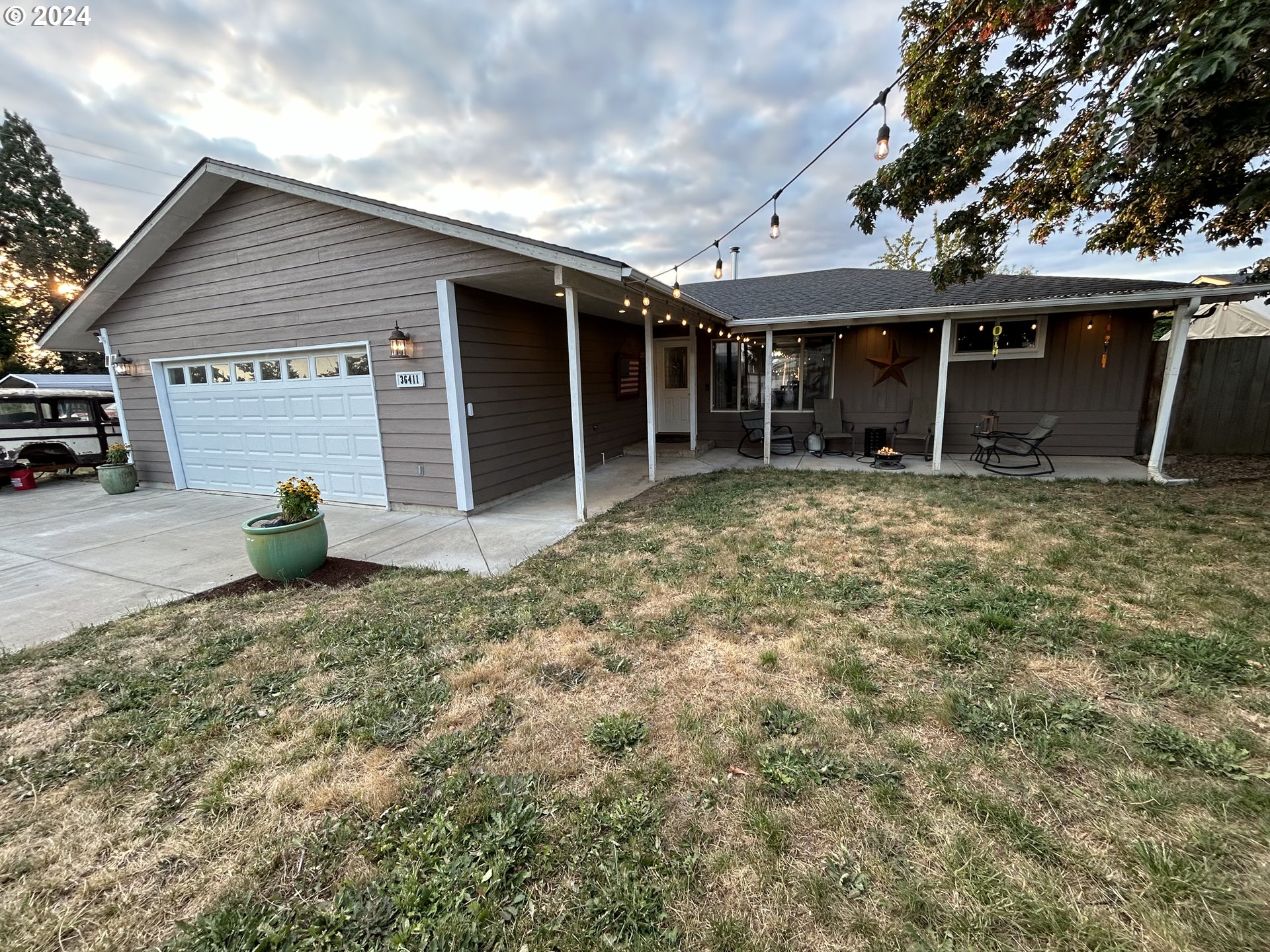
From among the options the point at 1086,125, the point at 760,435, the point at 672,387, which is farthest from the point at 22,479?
the point at 1086,125

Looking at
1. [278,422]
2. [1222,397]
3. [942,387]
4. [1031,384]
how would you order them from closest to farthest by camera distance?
1. [278,422]
2. [942,387]
3. [1222,397]
4. [1031,384]

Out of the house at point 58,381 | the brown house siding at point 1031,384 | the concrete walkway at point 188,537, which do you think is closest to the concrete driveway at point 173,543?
the concrete walkway at point 188,537

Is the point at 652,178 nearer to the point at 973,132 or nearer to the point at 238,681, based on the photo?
the point at 973,132

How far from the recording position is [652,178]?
9.78m

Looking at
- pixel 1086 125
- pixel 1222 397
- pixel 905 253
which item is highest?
pixel 905 253

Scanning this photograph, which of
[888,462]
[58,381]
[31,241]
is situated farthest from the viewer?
[31,241]

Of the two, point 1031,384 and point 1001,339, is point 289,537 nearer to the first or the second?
point 1001,339

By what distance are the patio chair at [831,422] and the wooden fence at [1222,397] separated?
14.1ft

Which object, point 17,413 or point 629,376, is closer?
point 17,413

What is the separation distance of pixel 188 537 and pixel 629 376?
705 centimetres

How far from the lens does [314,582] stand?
3.99 meters

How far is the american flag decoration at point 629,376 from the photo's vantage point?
371 inches

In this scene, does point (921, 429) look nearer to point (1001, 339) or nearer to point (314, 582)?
point (1001, 339)

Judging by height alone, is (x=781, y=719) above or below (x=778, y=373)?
below
